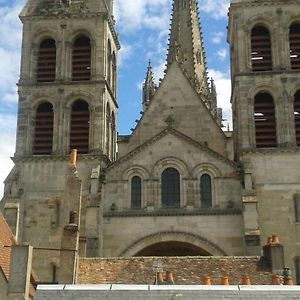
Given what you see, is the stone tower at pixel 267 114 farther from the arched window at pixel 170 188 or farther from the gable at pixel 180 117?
the arched window at pixel 170 188

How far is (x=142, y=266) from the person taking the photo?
2323cm

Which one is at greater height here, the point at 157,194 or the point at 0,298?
the point at 157,194

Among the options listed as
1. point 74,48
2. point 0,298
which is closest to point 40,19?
point 74,48

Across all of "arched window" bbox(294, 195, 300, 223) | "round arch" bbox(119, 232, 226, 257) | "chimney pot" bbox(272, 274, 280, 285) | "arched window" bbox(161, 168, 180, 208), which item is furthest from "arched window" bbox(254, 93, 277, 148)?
"chimney pot" bbox(272, 274, 280, 285)

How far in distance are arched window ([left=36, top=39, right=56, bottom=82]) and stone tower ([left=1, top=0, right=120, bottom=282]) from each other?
45 millimetres

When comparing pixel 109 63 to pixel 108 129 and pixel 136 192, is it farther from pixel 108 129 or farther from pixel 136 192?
pixel 136 192

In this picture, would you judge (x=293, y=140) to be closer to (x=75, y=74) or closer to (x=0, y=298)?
(x=75, y=74)

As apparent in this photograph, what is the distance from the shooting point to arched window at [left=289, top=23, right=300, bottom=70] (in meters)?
30.8

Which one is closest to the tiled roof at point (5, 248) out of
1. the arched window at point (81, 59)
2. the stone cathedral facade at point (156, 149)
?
the stone cathedral facade at point (156, 149)

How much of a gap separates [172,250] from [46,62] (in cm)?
1051

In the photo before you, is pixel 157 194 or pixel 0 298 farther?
pixel 157 194

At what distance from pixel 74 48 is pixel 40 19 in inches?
82.2

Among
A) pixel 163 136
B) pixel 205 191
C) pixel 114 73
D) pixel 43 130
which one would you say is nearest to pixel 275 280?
pixel 205 191

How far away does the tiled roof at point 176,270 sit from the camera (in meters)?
22.3
